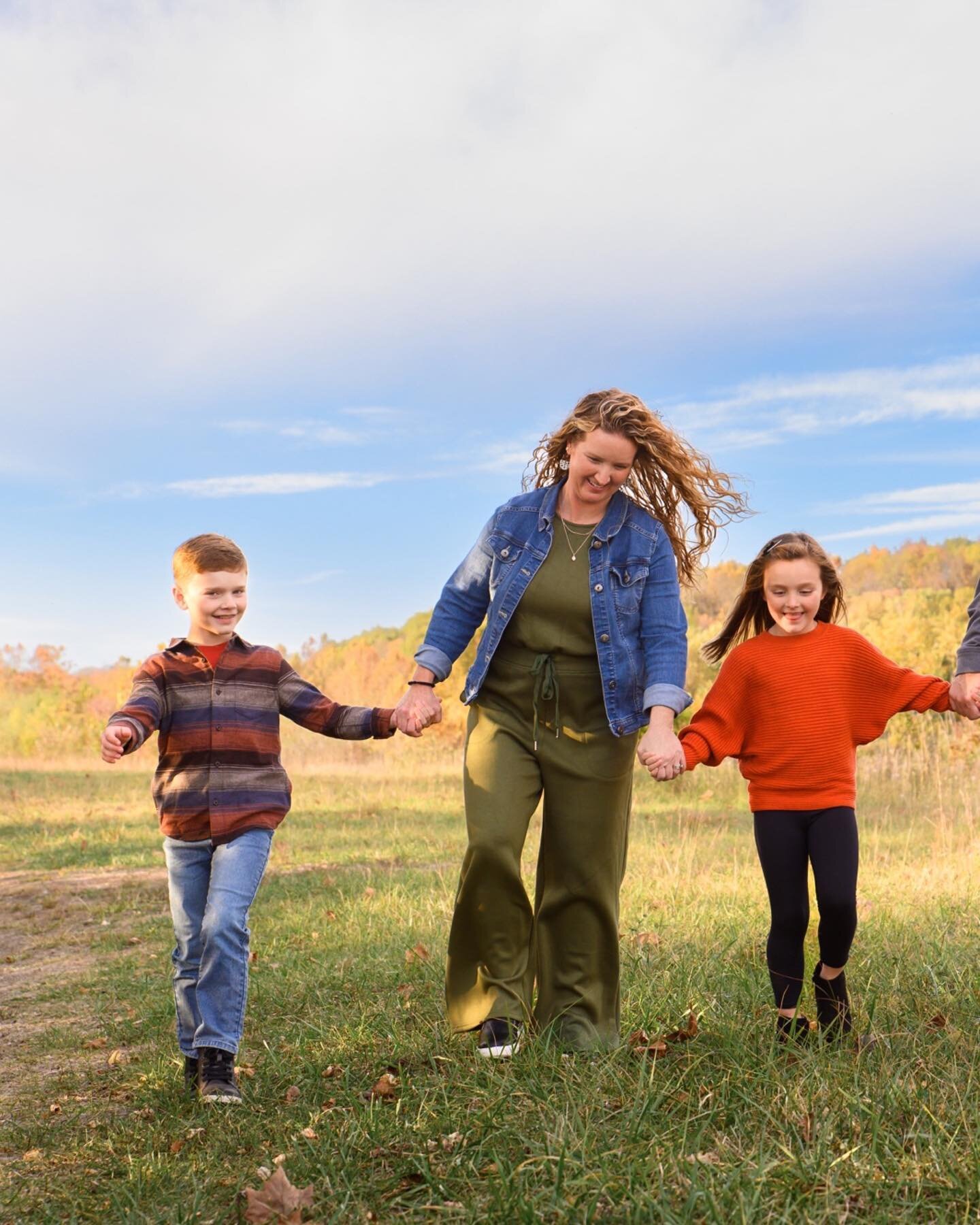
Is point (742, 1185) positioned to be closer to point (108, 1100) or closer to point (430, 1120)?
point (430, 1120)

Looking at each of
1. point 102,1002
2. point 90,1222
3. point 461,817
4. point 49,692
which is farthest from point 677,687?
point 49,692

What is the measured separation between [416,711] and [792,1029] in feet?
6.01

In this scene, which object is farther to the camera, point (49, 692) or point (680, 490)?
point (49, 692)

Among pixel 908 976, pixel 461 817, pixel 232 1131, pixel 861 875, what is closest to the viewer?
pixel 232 1131

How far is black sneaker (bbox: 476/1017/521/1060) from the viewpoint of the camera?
4.51 metres

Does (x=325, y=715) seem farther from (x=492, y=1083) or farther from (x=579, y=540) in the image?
(x=492, y=1083)

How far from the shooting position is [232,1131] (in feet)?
13.8

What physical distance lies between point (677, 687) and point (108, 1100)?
287 centimetres

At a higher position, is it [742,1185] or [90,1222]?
[742,1185]

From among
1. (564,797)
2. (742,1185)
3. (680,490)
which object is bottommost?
(742,1185)

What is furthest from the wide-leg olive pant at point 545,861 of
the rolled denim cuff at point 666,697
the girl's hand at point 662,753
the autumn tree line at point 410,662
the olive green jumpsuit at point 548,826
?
the autumn tree line at point 410,662

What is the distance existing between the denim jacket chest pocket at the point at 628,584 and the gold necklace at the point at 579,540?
15cm

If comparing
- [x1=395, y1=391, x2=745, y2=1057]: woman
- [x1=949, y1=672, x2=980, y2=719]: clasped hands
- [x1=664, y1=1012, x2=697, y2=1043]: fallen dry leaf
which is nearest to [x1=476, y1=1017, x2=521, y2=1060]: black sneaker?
[x1=395, y1=391, x2=745, y2=1057]: woman

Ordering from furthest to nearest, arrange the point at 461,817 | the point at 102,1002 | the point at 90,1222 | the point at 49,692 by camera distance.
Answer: the point at 49,692 → the point at 461,817 → the point at 102,1002 → the point at 90,1222
